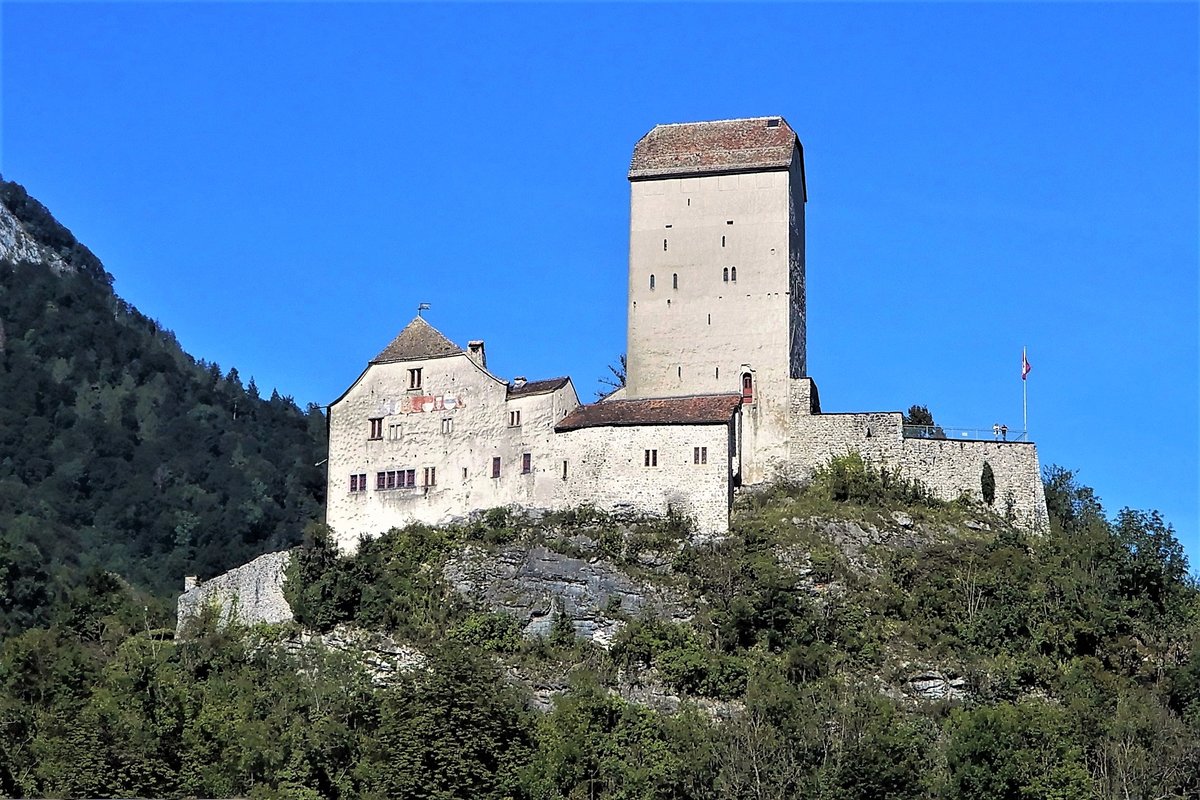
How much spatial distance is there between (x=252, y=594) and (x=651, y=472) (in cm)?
1471

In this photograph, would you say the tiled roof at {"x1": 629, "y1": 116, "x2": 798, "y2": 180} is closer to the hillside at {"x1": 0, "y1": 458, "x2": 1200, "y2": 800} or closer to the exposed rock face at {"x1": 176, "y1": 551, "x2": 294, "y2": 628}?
the hillside at {"x1": 0, "y1": 458, "x2": 1200, "y2": 800}

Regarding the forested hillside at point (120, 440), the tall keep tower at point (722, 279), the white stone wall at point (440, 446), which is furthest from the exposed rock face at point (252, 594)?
the forested hillside at point (120, 440)

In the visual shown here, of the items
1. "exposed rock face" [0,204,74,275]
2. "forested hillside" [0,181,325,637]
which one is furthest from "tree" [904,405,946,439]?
"exposed rock face" [0,204,74,275]

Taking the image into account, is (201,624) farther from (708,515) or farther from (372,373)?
(708,515)

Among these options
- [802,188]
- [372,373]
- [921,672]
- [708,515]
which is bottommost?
[921,672]

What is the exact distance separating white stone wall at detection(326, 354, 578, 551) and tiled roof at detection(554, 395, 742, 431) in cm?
94

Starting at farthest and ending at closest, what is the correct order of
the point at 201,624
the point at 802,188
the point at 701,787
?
1. the point at 802,188
2. the point at 201,624
3. the point at 701,787

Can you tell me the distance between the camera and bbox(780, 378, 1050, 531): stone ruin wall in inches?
2746

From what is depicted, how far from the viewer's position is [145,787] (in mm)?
61938

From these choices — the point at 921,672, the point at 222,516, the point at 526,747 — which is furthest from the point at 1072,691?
the point at 222,516

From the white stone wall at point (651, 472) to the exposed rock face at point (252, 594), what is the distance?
1016 centimetres

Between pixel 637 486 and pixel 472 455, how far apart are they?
240 inches

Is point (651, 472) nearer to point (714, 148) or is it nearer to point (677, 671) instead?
point (677, 671)

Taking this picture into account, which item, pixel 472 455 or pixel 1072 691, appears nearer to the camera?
pixel 1072 691
